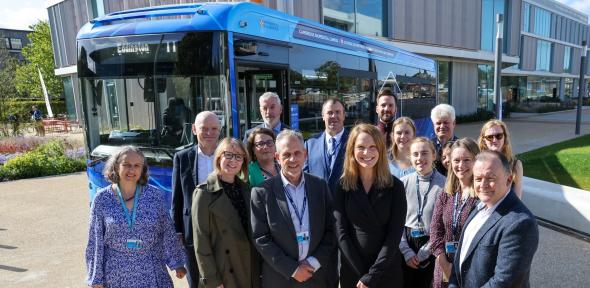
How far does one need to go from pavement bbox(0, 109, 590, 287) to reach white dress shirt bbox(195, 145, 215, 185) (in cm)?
177

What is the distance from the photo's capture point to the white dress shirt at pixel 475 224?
2323mm

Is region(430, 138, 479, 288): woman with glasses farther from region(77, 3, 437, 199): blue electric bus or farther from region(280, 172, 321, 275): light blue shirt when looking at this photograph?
region(77, 3, 437, 199): blue electric bus

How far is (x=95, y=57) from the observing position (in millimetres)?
5207

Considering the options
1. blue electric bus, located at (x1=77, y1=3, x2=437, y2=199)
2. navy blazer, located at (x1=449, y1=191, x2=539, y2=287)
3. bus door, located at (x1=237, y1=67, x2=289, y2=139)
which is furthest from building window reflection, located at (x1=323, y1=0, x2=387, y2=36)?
navy blazer, located at (x1=449, y1=191, x2=539, y2=287)

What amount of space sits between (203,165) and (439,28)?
78.6 feet

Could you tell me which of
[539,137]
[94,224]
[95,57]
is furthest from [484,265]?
[539,137]

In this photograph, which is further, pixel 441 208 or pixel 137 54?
pixel 137 54

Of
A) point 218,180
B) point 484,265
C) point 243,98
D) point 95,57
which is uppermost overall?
point 95,57

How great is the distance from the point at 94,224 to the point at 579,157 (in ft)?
36.3

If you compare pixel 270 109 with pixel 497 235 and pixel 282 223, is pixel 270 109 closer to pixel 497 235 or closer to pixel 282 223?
pixel 282 223

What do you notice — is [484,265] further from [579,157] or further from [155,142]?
[579,157]

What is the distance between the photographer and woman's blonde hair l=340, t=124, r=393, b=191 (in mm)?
2861

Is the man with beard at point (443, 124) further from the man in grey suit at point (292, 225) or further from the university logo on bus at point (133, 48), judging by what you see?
the university logo on bus at point (133, 48)

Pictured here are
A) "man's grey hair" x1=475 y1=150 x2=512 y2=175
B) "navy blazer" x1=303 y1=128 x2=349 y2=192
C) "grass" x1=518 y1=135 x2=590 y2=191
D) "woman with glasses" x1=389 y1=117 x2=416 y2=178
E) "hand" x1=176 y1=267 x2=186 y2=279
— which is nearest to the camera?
"man's grey hair" x1=475 y1=150 x2=512 y2=175
